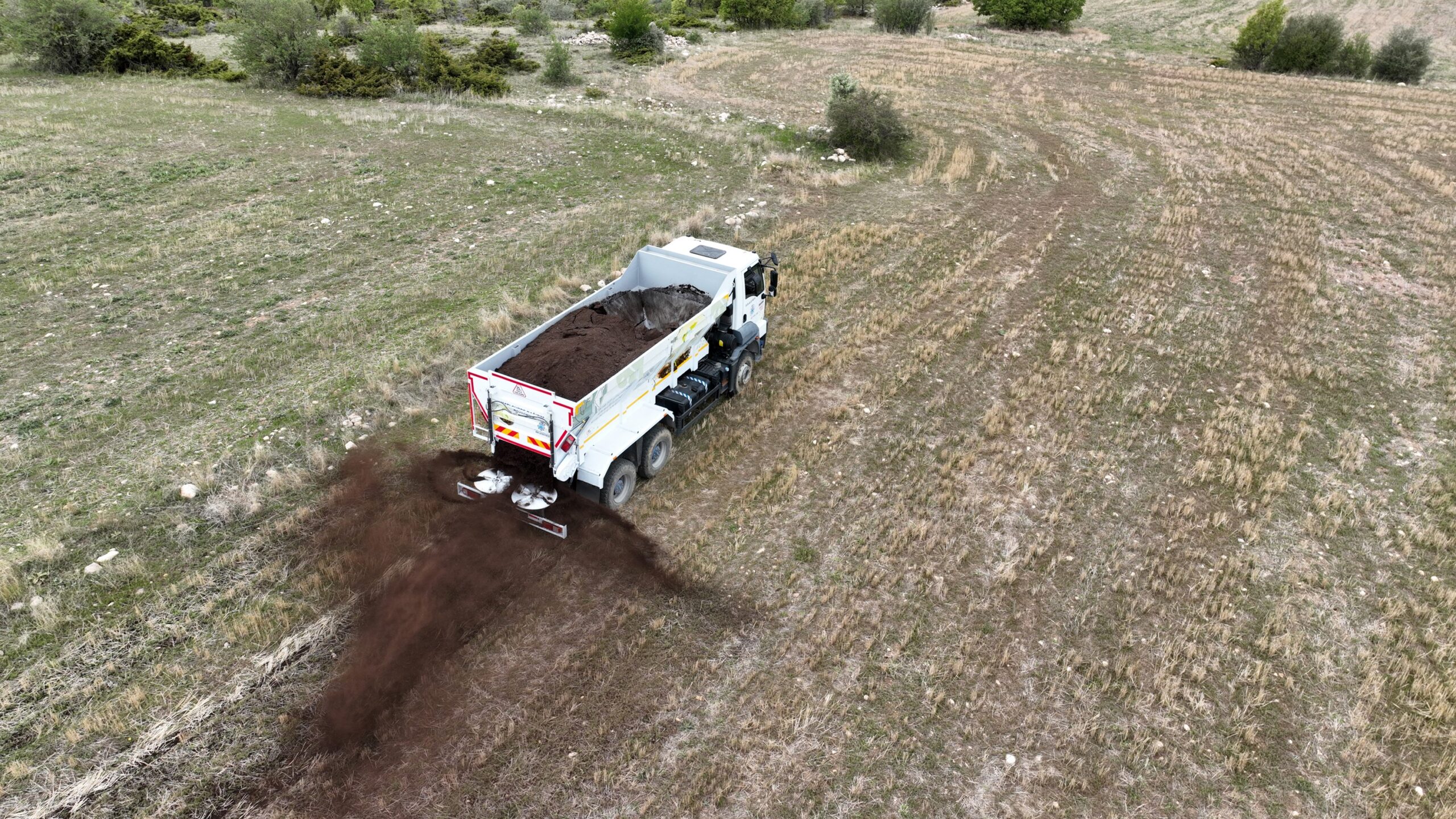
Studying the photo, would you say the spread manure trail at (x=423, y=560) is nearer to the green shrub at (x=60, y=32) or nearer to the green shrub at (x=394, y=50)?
the green shrub at (x=394, y=50)

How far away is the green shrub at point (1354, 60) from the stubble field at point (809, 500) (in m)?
24.7

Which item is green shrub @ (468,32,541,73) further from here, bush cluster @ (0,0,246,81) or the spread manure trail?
the spread manure trail

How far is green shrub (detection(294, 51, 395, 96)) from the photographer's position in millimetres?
31422

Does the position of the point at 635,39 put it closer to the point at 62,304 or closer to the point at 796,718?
the point at 62,304

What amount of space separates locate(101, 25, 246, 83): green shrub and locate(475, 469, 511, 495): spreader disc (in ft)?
110

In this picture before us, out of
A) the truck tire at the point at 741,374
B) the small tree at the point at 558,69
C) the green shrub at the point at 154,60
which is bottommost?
the truck tire at the point at 741,374

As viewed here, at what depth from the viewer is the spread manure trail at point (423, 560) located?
811cm

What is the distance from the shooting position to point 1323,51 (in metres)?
41.4

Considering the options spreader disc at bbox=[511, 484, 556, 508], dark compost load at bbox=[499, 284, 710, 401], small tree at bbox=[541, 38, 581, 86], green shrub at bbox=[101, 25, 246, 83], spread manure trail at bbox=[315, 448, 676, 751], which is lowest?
spread manure trail at bbox=[315, 448, 676, 751]

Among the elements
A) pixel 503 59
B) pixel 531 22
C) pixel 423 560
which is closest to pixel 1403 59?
pixel 503 59

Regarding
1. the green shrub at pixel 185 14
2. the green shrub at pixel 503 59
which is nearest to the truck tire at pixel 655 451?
the green shrub at pixel 503 59

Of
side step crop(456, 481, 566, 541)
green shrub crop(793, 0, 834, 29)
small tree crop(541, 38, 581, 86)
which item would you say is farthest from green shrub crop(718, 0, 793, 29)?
side step crop(456, 481, 566, 541)

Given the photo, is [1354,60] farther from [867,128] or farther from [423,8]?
[423,8]

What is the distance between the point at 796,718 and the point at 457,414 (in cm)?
757
